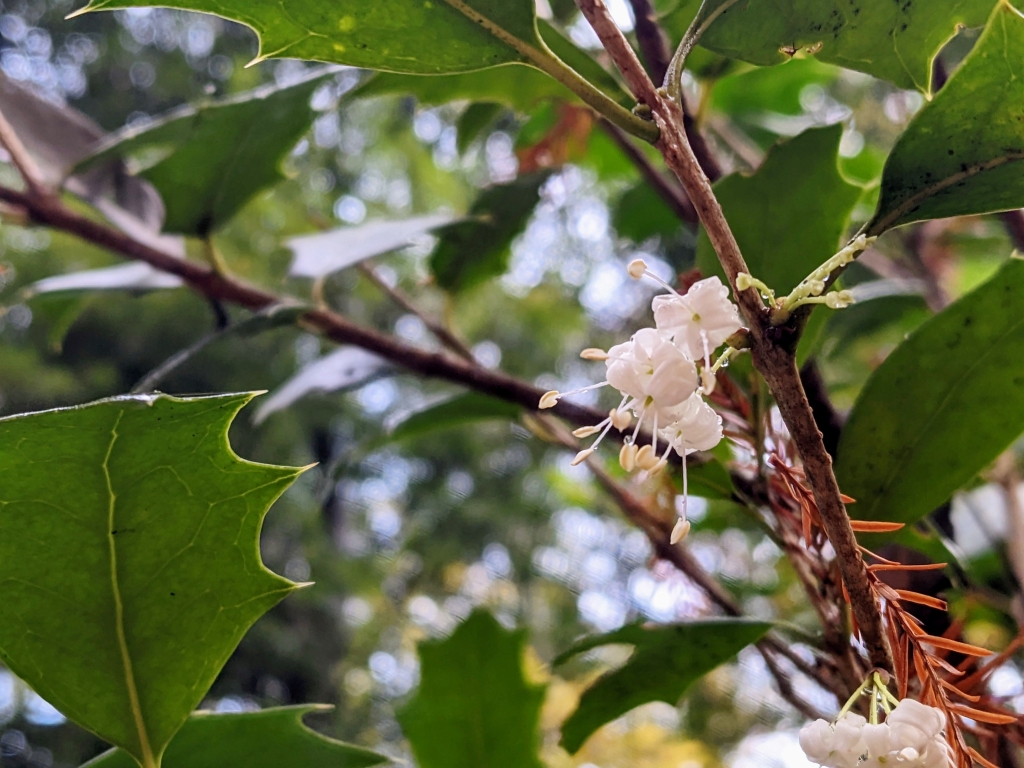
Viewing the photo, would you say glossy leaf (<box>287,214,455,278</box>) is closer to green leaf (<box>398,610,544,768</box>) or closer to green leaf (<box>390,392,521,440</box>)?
green leaf (<box>390,392,521,440</box>)

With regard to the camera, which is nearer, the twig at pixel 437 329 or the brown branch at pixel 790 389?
the brown branch at pixel 790 389

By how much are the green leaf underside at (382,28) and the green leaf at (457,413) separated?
27 cm

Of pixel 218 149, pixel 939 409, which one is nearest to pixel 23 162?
pixel 218 149

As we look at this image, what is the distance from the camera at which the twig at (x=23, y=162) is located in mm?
529

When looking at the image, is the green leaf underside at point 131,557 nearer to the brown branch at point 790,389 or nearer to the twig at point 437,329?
the brown branch at point 790,389

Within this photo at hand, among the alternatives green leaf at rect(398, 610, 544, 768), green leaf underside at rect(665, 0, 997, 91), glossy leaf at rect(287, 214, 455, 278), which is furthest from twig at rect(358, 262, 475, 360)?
green leaf underside at rect(665, 0, 997, 91)

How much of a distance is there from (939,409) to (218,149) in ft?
1.56

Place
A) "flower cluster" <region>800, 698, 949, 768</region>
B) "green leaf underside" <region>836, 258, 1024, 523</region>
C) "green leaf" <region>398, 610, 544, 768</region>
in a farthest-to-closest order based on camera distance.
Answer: "green leaf" <region>398, 610, 544, 768</region> < "green leaf underside" <region>836, 258, 1024, 523</region> < "flower cluster" <region>800, 698, 949, 768</region>

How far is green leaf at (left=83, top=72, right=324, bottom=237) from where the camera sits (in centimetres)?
53

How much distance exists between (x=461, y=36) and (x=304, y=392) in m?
0.33

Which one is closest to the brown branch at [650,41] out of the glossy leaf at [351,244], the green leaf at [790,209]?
the green leaf at [790,209]

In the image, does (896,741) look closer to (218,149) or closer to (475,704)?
(475,704)

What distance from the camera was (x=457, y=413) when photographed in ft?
1.84

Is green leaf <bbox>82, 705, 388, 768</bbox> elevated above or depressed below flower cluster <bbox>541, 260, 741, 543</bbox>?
below
